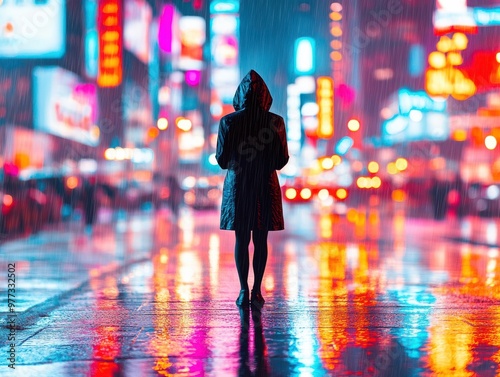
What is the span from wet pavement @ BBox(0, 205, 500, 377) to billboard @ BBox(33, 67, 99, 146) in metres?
27.3

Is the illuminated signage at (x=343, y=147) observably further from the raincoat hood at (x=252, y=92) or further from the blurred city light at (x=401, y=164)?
the raincoat hood at (x=252, y=92)

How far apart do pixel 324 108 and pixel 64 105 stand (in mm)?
73737

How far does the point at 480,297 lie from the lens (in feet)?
29.7

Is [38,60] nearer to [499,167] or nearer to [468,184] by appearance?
[468,184]

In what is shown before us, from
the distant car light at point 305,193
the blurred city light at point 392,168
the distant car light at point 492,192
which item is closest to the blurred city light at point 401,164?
the blurred city light at point 392,168

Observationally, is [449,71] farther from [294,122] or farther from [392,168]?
[294,122]

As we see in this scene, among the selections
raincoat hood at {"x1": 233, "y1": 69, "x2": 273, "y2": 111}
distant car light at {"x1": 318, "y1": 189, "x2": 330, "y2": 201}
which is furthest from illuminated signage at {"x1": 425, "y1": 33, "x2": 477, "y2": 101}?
raincoat hood at {"x1": 233, "y1": 69, "x2": 273, "y2": 111}

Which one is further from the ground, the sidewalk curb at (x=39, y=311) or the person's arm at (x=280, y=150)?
the person's arm at (x=280, y=150)

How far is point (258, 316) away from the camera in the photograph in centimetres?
754

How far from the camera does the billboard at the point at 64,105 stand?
4150cm

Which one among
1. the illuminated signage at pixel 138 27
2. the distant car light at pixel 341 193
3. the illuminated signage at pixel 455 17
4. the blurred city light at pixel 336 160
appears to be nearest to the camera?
the distant car light at pixel 341 193

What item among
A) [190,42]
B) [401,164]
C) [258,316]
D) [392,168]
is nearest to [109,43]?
[190,42]

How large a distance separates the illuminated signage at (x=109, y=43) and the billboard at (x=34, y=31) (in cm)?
1226

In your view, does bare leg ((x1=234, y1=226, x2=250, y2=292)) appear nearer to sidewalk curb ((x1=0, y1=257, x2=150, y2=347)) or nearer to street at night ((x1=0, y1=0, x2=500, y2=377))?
street at night ((x1=0, y1=0, x2=500, y2=377))
